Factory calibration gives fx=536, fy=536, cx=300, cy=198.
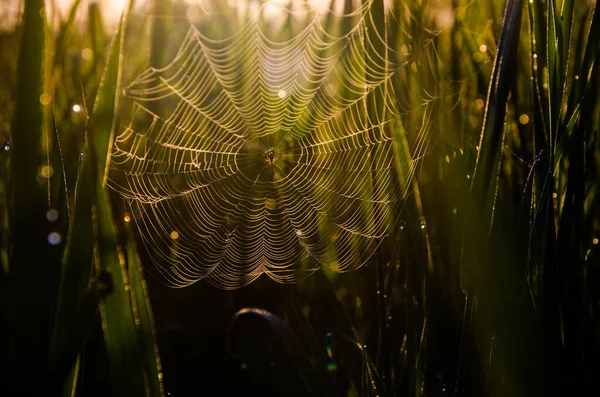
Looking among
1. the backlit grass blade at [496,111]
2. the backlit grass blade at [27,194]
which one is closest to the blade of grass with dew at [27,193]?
the backlit grass blade at [27,194]

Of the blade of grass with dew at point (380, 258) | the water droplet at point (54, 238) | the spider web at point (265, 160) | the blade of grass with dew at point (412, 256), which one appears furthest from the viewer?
the spider web at point (265, 160)

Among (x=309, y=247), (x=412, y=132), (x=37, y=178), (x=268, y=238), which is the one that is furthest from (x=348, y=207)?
(x=37, y=178)

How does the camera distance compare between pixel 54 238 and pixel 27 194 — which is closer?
pixel 27 194

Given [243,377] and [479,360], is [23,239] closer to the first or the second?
[479,360]

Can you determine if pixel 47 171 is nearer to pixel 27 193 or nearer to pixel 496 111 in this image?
pixel 27 193

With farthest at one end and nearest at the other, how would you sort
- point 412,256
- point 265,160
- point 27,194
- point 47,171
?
1. point 265,160
2. point 412,256
3. point 47,171
4. point 27,194

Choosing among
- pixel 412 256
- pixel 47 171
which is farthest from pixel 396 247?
pixel 47 171

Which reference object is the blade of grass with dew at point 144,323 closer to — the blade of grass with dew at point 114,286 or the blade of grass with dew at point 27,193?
the blade of grass with dew at point 114,286

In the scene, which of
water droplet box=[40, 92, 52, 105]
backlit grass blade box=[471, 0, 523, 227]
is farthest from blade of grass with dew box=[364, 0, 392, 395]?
water droplet box=[40, 92, 52, 105]
